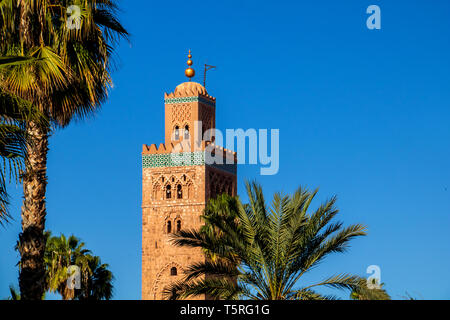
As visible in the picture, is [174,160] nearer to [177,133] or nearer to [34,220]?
[177,133]

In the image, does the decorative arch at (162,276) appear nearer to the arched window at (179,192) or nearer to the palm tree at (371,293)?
the arched window at (179,192)

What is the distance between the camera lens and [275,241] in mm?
27484

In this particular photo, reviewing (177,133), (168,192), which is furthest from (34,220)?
(177,133)

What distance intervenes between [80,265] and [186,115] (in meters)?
16.3

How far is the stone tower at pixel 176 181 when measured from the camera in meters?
56.9

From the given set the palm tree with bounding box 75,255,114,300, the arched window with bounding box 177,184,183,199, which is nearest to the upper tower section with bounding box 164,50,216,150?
the arched window with bounding box 177,184,183,199

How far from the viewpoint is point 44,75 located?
20.6 m

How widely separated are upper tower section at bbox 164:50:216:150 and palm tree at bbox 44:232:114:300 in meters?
14.5

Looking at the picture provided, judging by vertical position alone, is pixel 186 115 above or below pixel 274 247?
above

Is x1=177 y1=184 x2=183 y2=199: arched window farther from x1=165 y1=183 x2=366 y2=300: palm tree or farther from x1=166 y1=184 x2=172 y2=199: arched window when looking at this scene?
x1=165 y1=183 x2=366 y2=300: palm tree

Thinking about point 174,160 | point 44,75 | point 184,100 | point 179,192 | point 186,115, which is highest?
point 184,100
